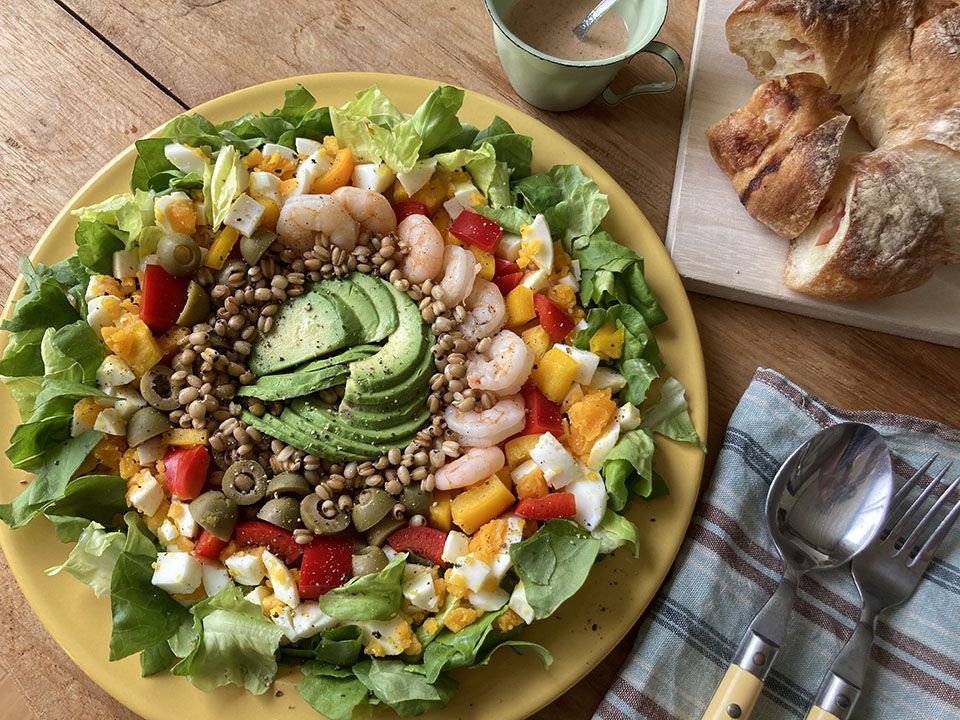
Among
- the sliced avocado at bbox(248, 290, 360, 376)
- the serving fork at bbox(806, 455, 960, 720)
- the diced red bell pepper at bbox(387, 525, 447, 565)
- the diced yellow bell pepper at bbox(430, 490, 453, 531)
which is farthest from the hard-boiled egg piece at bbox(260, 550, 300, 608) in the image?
the serving fork at bbox(806, 455, 960, 720)

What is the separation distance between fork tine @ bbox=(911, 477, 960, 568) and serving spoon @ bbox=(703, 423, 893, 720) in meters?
0.13

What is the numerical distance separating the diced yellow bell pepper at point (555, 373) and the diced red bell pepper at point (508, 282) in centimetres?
22

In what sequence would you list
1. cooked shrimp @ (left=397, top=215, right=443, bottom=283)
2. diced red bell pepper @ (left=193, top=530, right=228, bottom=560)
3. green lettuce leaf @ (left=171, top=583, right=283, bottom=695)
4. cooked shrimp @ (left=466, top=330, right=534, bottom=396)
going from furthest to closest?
cooked shrimp @ (left=397, top=215, right=443, bottom=283)
cooked shrimp @ (left=466, top=330, right=534, bottom=396)
diced red bell pepper @ (left=193, top=530, right=228, bottom=560)
green lettuce leaf @ (left=171, top=583, right=283, bottom=695)

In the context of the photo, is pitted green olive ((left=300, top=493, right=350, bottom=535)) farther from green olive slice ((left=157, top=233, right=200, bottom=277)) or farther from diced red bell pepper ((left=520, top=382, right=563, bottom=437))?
green olive slice ((left=157, top=233, right=200, bottom=277))

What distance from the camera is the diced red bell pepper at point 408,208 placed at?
7.09 ft

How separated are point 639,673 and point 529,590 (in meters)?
0.39

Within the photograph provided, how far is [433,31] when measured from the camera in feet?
8.45

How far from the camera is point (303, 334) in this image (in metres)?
2.04

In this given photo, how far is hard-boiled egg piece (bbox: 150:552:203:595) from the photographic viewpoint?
180 cm

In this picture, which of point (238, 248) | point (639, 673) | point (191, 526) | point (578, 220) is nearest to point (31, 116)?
point (238, 248)

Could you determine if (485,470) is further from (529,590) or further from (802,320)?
(802,320)

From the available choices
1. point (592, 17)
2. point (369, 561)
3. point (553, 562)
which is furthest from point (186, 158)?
point (553, 562)

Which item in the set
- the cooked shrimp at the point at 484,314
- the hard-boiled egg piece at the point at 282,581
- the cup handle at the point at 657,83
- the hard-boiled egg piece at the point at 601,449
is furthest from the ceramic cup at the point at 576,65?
the hard-boiled egg piece at the point at 282,581

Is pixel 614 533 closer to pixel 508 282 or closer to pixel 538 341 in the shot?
pixel 538 341
